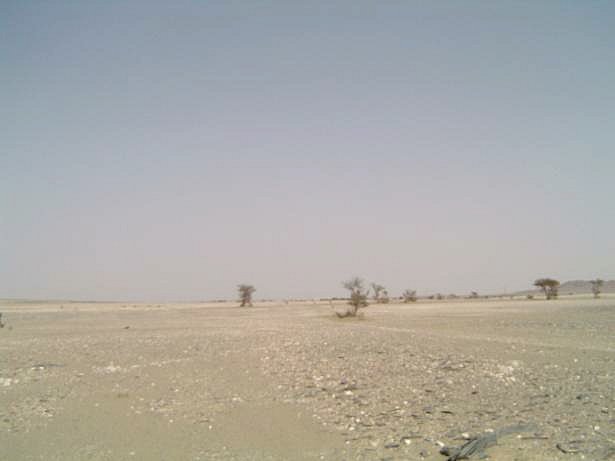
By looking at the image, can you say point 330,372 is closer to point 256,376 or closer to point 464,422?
point 256,376

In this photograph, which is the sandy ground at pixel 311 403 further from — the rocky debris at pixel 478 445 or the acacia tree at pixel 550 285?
the acacia tree at pixel 550 285

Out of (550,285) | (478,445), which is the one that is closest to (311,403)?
(478,445)

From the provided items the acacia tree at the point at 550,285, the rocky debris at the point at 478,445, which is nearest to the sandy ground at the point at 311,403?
the rocky debris at the point at 478,445

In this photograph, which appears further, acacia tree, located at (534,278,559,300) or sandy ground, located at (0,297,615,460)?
acacia tree, located at (534,278,559,300)

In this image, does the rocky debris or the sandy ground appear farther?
the sandy ground

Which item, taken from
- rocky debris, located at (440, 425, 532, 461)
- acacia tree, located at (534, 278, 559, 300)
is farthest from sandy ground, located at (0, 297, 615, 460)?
acacia tree, located at (534, 278, 559, 300)

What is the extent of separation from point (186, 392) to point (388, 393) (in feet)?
15.5

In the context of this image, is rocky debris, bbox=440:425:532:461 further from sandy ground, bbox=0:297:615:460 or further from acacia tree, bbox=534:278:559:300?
acacia tree, bbox=534:278:559:300

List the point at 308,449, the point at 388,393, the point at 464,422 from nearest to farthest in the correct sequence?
the point at 308,449 → the point at 464,422 → the point at 388,393

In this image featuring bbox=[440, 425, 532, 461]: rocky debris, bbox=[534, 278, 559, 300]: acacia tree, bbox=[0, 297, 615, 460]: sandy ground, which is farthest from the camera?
bbox=[534, 278, 559, 300]: acacia tree

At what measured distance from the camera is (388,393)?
10.5 m

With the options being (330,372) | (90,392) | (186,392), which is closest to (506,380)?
(330,372)

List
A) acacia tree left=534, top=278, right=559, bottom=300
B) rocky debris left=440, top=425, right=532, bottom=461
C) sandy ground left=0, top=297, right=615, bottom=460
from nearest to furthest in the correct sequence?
rocky debris left=440, top=425, right=532, bottom=461, sandy ground left=0, top=297, right=615, bottom=460, acacia tree left=534, top=278, right=559, bottom=300

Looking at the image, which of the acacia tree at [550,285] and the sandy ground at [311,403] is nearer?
the sandy ground at [311,403]
